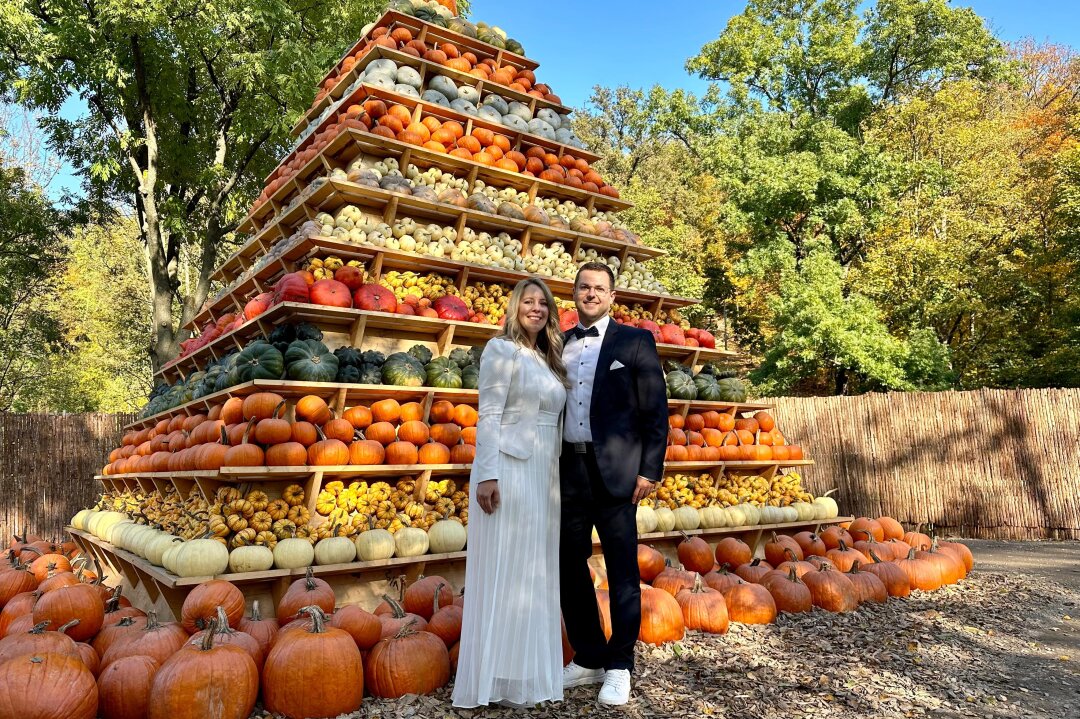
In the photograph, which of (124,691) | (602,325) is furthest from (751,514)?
(124,691)

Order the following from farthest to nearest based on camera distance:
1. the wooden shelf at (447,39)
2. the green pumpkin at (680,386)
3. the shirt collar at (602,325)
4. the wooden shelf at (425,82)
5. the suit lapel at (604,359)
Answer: the wooden shelf at (447,39) < the wooden shelf at (425,82) < the green pumpkin at (680,386) < the shirt collar at (602,325) < the suit lapel at (604,359)

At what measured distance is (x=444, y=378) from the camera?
545 cm

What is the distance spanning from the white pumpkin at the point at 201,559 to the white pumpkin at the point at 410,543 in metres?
1.11

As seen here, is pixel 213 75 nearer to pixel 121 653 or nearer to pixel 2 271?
pixel 2 271

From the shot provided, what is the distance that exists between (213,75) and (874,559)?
46.6ft

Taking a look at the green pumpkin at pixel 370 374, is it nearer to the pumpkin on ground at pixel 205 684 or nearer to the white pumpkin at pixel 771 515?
Answer: the pumpkin on ground at pixel 205 684

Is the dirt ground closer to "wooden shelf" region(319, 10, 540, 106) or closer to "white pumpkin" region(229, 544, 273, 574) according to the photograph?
"white pumpkin" region(229, 544, 273, 574)

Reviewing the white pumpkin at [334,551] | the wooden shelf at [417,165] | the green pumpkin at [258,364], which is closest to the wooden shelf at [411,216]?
the wooden shelf at [417,165]

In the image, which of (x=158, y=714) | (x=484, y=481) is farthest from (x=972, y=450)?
(x=158, y=714)

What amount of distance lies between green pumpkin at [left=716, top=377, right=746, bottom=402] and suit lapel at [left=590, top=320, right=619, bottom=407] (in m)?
4.14

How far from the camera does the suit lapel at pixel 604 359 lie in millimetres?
3146

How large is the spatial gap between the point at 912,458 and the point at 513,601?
10.2m

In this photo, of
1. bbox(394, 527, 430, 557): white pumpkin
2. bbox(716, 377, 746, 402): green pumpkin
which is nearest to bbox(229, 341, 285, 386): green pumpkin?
bbox(394, 527, 430, 557): white pumpkin

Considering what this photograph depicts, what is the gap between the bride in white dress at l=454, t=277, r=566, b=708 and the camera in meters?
2.74
